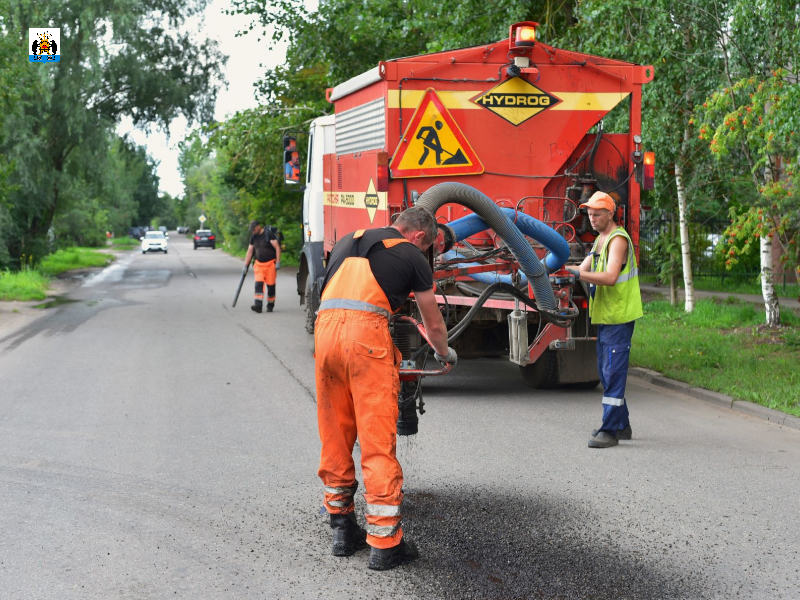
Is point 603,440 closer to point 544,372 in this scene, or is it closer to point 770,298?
point 544,372

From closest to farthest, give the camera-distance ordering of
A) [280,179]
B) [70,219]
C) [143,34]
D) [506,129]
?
[506,129]
[280,179]
[143,34]
[70,219]

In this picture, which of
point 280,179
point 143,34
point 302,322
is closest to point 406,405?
point 302,322

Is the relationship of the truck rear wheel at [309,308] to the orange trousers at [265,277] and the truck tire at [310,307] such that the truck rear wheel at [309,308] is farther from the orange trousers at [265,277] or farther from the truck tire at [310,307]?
the orange trousers at [265,277]

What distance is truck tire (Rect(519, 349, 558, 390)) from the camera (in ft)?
30.7

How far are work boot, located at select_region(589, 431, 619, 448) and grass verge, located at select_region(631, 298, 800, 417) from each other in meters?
→ 1.94

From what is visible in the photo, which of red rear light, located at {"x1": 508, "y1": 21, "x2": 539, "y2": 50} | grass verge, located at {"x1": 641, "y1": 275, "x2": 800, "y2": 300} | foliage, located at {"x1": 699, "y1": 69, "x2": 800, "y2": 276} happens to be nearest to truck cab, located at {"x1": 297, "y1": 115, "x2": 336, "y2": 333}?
red rear light, located at {"x1": 508, "y1": 21, "x2": 539, "y2": 50}

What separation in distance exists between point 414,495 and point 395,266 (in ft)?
5.55

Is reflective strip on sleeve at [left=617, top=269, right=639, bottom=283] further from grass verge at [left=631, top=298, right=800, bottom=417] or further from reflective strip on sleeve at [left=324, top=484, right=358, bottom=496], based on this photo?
reflective strip on sleeve at [left=324, top=484, right=358, bottom=496]

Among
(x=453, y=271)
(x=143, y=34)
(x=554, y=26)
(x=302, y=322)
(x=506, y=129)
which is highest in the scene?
(x=143, y=34)

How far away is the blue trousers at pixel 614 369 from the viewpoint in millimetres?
7051

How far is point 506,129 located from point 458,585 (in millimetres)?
5557

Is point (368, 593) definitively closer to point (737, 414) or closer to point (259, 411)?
point (259, 411)

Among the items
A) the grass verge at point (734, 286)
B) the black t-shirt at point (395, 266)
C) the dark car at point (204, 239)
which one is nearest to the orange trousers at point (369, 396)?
the black t-shirt at point (395, 266)

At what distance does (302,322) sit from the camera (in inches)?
639
